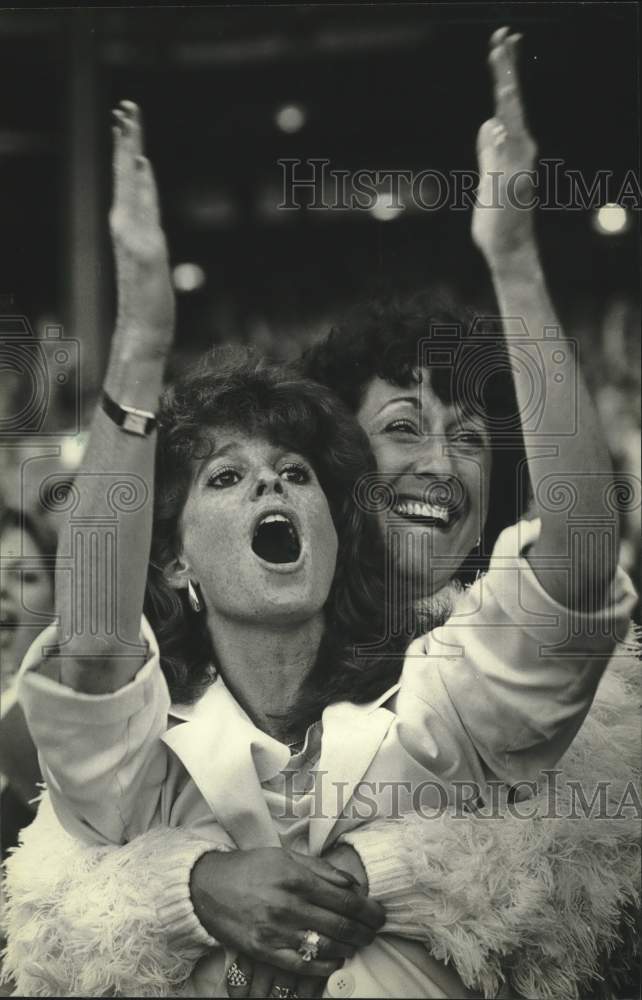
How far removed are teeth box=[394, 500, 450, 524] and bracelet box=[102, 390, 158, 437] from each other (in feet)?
2.32

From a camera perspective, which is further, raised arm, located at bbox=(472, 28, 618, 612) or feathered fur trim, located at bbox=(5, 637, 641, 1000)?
raised arm, located at bbox=(472, 28, 618, 612)

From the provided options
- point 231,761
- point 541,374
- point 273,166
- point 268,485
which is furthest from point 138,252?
point 231,761

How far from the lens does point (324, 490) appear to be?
11.0 feet

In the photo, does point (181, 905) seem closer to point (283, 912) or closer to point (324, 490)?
point (283, 912)

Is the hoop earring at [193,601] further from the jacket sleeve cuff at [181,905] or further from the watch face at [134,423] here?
the jacket sleeve cuff at [181,905]

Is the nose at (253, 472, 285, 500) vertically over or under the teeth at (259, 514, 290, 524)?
over

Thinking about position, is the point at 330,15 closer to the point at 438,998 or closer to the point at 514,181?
the point at 514,181

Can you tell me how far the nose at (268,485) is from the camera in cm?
333

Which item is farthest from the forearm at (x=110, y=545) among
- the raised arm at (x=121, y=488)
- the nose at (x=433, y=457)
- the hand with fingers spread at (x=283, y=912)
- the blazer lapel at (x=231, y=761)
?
the nose at (x=433, y=457)

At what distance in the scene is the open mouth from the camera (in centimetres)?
331

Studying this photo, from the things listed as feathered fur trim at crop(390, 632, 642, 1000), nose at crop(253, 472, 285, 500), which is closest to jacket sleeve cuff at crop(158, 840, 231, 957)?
feathered fur trim at crop(390, 632, 642, 1000)

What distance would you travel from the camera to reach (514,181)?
3.42 metres

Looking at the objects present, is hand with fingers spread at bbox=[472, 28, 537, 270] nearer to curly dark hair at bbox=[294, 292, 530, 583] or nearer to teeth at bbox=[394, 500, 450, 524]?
curly dark hair at bbox=[294, 292, 530, 583]

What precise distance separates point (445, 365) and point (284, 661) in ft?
3.03
